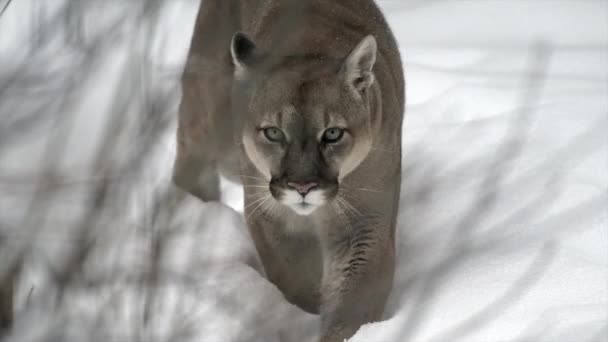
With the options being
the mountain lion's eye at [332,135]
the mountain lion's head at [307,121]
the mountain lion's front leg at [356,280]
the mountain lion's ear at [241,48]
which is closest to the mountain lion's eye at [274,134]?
the mountain lion's head at [307,121]

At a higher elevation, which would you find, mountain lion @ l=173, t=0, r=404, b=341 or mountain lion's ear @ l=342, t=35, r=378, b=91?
mountain lion's ear @ l=342, t=35, r=378, b=91

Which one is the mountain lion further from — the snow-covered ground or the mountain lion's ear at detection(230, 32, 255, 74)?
the snow-covered ground

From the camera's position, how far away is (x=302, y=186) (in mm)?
2912

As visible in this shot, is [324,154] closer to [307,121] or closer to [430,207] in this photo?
[307,121]

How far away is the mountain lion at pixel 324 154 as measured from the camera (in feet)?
10.00

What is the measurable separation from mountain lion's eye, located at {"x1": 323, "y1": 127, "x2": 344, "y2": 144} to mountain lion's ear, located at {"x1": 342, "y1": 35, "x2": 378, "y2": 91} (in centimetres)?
21

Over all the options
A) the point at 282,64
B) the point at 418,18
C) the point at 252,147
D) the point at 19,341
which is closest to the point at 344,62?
the point at 282,64

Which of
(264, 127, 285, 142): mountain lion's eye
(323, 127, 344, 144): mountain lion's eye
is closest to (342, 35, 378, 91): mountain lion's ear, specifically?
(323, 127, 344, 144): mountain lion's eye

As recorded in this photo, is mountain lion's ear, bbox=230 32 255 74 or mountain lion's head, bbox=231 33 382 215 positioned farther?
mountain lion's ear, bbox=230 32 255 74

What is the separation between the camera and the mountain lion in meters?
3.05

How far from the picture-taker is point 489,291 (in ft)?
9.55

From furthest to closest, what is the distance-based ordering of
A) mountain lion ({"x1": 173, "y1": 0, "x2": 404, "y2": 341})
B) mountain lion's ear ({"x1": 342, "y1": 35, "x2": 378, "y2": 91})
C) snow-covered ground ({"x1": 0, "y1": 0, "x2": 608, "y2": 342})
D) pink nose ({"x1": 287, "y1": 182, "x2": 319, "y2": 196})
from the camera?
1. mountain lion's ear ({"x1": 342, "y1": 35, "x2": 378, "y2": 91})
2. mountain lion ({"x1": 173, "y1": 0, "x2": 404, "y2": 341})
3. pink nose ({"x1": 287, "y1": 182, "x2": 319, "y2": 196})
4. snow-covered ground ({"x1": 0, "y1": 0, "x2": 608, "y2": 342})

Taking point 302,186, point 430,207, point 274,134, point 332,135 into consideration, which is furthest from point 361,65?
point 430,207

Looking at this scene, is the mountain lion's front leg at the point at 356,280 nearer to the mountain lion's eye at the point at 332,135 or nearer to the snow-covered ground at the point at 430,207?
the snow-covered ground at the point at 430,207
